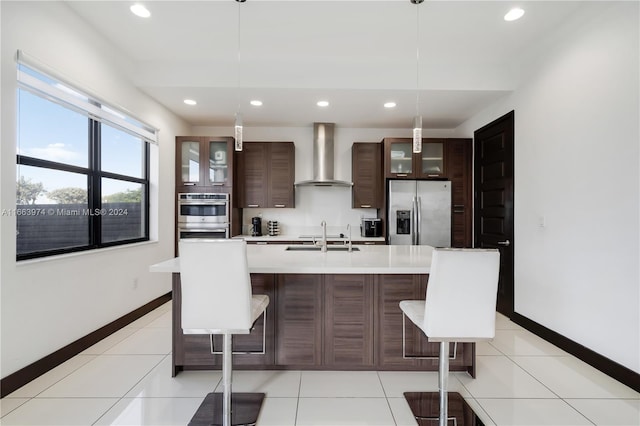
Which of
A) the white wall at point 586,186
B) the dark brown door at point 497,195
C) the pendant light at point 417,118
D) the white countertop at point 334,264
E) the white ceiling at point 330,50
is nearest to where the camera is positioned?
the white countertop at point 334,264

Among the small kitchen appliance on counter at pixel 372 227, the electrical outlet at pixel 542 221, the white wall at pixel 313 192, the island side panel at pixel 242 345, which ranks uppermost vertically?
the white wall at pixel 313 192

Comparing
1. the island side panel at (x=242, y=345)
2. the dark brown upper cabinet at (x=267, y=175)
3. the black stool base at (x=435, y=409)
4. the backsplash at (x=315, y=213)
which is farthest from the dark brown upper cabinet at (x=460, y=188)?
the island side panel at (x=242, y=345)

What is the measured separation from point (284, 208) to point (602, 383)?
4.12 meters

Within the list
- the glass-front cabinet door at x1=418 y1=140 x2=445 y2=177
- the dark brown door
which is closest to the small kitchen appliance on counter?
the glass-front cabinet door at x1=418 y1=140 x2=445 y2=177

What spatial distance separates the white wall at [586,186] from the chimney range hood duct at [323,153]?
254 cm

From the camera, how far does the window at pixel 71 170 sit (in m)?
2.29

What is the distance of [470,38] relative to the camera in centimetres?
299

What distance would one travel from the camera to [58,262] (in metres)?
2.46

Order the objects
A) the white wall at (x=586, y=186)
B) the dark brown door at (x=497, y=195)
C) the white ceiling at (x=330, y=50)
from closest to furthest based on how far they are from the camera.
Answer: the white wall at (x=586, y=186) → the white ceiling at (x=330, y=50) → the dark brown door at (x=497, y=195)

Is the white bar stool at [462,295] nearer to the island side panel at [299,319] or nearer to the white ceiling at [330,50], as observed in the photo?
the island side panel at [299,319]

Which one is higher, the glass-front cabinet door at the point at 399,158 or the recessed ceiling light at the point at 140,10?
the recessed ceiling light at the point at 140,10

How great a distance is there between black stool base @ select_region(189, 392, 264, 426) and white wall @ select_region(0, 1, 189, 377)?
1366 millimetres

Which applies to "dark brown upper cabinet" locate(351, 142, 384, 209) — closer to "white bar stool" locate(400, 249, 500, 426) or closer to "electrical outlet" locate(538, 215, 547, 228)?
Result: "electrical outlet" locate(538, 215, 547, 228)

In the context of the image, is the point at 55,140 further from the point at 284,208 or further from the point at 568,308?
the point at 568,308
